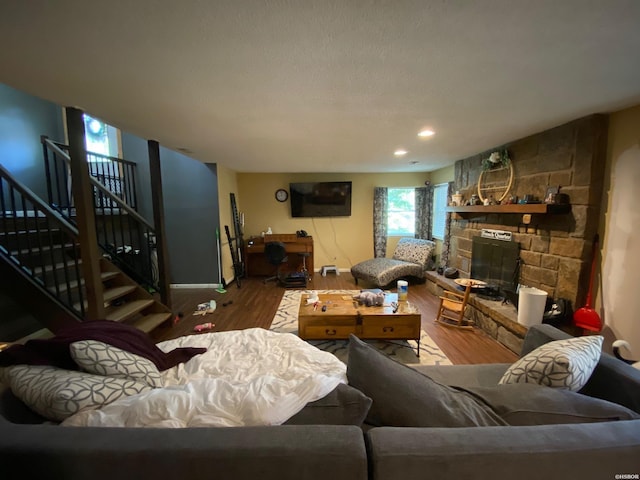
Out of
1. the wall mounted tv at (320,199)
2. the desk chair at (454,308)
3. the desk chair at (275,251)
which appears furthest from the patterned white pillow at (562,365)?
the wall mounted tv at (320,199)

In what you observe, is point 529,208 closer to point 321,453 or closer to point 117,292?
point 321,453

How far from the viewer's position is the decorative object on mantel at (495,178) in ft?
10.4

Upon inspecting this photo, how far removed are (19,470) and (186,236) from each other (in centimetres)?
424

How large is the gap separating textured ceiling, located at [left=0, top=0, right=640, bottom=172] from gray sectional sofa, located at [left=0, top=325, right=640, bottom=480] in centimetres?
152

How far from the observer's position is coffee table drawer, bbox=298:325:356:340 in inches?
103

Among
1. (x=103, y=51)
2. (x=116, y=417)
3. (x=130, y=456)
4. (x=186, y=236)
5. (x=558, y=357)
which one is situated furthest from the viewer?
(x=186, y=236)

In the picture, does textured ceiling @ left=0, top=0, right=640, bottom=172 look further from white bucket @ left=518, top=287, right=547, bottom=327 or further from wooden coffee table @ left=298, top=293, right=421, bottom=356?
wooden coffee table @ left=298, top=293, right=421, bottom=356

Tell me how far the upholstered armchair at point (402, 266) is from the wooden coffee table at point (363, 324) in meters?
1.87

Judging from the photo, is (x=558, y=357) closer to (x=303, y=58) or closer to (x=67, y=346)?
(x=303, y=58)

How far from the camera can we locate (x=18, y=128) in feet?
13.6

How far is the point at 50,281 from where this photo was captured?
2.77 m

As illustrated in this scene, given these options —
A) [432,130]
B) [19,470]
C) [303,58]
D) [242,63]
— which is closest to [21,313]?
[19,470]

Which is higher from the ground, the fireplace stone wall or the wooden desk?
the fireplace stone wall

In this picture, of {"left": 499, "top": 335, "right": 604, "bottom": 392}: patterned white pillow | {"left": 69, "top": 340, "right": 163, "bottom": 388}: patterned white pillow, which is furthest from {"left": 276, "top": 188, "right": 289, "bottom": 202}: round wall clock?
{"left": 499, "top": 335, "right": 604, "bottom": 392}: patterned white pillow
